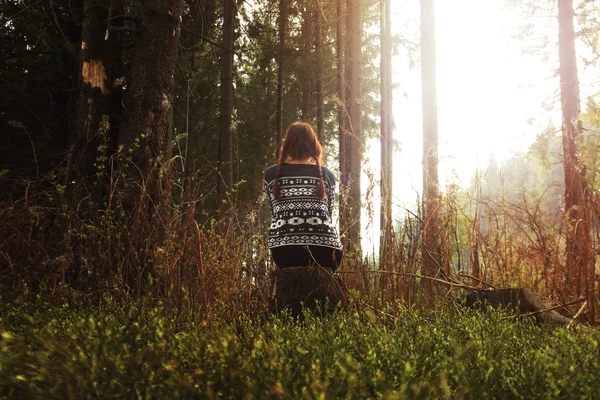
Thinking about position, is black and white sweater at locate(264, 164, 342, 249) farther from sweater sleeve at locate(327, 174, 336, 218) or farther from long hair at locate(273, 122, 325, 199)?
long hair at locate(273, 122, 325, 199)

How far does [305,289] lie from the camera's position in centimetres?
363

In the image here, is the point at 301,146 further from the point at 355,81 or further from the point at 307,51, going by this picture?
the point at 307,51

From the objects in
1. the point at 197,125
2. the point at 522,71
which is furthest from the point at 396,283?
the point at 522,71

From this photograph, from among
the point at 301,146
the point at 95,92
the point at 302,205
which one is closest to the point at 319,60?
the point at 95,92

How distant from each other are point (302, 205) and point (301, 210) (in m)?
0.04

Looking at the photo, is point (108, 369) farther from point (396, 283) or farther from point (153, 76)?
point (153, 76)

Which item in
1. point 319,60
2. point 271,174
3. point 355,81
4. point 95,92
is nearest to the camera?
point 271,174

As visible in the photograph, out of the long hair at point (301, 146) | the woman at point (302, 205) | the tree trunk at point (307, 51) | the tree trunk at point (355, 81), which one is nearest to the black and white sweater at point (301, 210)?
the woman at point (302, 205)

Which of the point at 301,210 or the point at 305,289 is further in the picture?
the point at 301,210

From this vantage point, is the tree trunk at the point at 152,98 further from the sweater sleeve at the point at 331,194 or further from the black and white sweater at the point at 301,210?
the sweater sleeve at the point at 331,194

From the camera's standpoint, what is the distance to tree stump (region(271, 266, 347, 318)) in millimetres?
3604

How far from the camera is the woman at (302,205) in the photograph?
12.6 ft

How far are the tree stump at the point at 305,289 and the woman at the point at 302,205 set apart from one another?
0.12 m

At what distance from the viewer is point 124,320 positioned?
2.50 m
